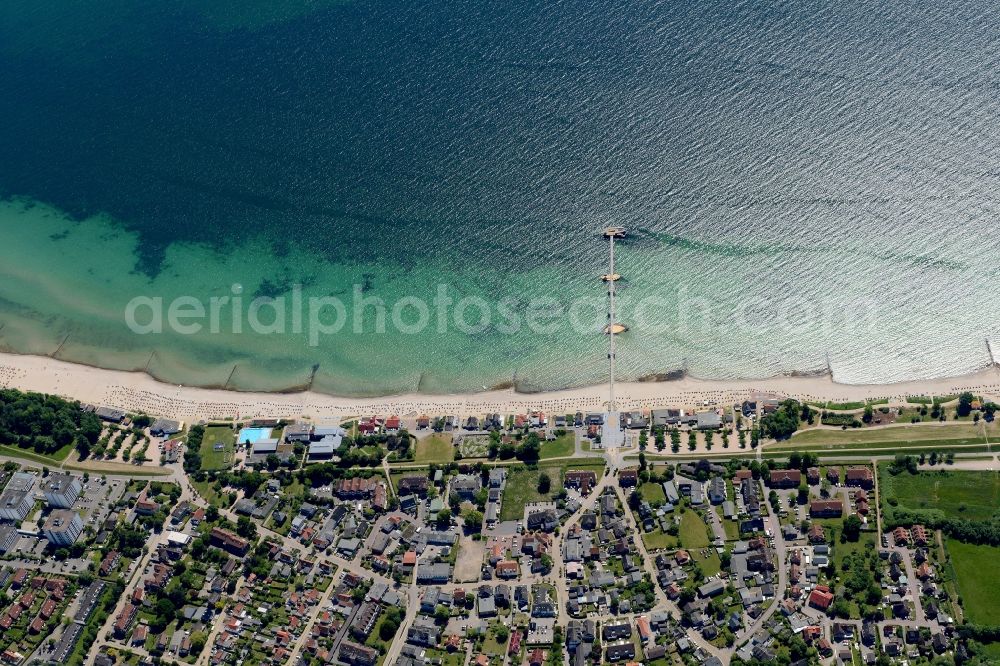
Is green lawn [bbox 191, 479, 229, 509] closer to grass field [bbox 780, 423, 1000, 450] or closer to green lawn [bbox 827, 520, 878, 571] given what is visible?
grass field [bbox 780, 423, 1000, 450]

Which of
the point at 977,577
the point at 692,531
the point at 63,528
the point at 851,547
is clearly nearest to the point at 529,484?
the point at 692,531

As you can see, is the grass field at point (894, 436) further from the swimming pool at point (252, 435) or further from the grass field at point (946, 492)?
the swimming pool at point (252, 435)

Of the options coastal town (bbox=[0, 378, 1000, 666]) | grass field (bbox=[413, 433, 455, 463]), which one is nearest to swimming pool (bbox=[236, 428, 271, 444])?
coastal town (bbox=[0, 378, 1000, 666])

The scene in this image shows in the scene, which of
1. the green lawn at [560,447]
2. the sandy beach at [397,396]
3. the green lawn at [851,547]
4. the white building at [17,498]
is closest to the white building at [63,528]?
the white building at [17,498]

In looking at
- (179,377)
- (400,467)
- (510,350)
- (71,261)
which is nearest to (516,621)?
(400,467)

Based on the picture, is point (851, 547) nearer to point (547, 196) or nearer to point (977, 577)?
point (977, 577)
